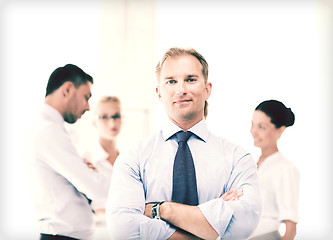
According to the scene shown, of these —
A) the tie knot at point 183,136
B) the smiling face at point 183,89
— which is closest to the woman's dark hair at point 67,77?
the smiling face at point 183,89

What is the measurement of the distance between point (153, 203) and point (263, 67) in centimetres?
111

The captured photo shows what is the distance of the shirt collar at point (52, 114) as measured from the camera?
2088 millimetres

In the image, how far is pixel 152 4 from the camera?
7.49 ft

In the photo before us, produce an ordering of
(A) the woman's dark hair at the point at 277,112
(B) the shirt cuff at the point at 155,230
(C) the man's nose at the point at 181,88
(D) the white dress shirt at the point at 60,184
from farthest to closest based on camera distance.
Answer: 1. (A) the woman's dark hair at the point at 277,112
2. (D) the white dress shirt at the point at 60,184
3. (C) the man's nose at the point at 181,88
4. (B) the shirt cuff at the point at 155,230

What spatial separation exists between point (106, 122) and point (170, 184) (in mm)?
535

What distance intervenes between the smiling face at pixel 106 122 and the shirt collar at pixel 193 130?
30 centimetres

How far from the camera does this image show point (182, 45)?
2107 millimetres

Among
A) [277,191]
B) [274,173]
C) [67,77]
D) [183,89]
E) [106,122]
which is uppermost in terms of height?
[67,77]

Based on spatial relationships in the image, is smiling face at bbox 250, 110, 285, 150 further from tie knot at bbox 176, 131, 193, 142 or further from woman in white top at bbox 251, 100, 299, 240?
tie knot at bbox 176, 131, 193, 142

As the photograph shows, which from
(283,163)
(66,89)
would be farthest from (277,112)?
(66,89)

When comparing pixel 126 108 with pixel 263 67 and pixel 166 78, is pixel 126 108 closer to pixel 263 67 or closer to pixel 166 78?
pixel 166 78

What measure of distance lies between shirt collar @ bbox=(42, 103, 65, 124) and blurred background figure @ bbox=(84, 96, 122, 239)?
193 mm

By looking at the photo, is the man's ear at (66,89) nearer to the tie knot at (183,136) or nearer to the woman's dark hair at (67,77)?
the woman's dark hair at (67,77)

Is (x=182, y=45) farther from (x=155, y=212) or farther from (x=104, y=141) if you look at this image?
(x=155, y=212)
